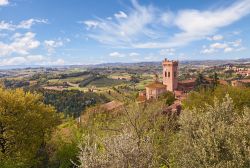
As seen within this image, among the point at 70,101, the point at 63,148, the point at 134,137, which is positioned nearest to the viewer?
the point at 134,137

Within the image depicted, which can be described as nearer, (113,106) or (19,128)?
(19,128)

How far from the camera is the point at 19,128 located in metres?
30.8

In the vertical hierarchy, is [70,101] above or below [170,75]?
below

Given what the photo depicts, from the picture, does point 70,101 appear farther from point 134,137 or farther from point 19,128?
point 134,137

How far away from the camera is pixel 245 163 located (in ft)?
48.3

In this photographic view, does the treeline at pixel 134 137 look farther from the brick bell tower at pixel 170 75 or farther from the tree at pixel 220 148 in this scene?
the brick bell tower at pixel 170 75

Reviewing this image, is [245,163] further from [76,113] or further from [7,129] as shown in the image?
[76,113]

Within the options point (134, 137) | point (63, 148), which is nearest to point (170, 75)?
point (63, 148)

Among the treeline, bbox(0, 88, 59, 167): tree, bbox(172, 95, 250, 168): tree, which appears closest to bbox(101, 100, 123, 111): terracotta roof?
the treeline

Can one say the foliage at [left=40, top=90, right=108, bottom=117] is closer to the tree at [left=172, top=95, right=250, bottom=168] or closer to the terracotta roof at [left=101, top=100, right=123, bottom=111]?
the terracotta roof at [left=101, top=100, right=123, bottom=111]

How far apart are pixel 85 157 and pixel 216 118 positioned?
39.1ft

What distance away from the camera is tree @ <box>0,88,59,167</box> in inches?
1174

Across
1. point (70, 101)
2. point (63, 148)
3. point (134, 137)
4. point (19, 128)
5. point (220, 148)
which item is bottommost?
point (70, 101)

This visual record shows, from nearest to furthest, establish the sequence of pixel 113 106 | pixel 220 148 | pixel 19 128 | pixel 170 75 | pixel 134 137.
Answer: pixel 220 148 < pixel 134 137 < pixel 19 128 < pixel 113 106 < pixel 170 75
